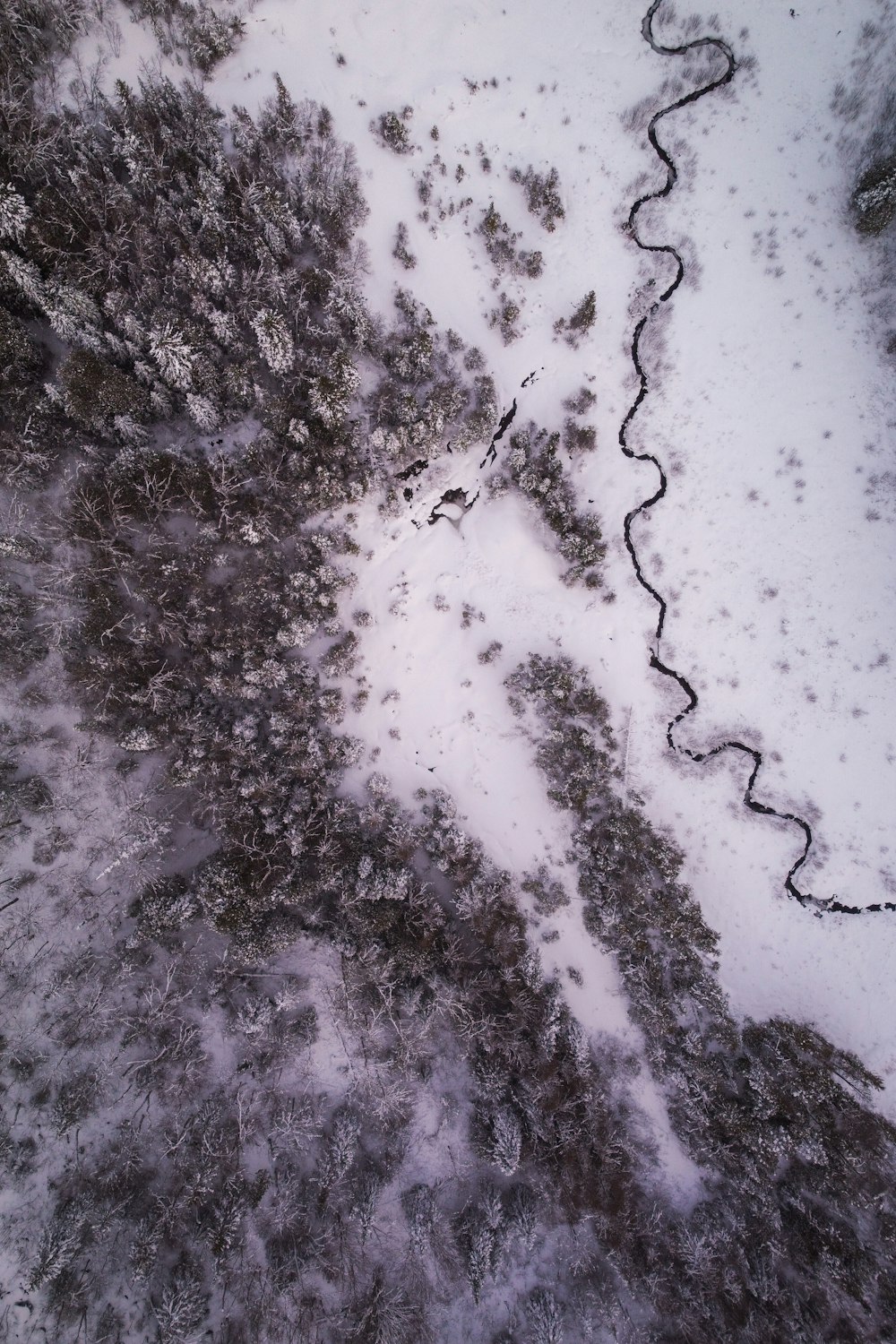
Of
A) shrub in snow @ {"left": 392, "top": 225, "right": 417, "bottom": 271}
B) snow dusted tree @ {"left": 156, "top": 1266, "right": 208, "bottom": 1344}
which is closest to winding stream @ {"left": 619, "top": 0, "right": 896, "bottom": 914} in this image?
shrub in snow @ {"left": 392, "top": 225, "right": 417, "bottom": 271}

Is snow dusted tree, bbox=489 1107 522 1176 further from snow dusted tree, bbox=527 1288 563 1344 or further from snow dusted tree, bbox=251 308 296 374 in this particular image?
snow dusted tree, bbox=251 308 296 374

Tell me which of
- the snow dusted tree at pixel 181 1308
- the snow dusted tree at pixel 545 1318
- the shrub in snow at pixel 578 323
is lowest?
the snow dusted tree at pixel 181 1308

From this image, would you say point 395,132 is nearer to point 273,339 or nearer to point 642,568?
point 273,339

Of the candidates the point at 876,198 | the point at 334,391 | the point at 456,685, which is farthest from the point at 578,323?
the point at 456,685

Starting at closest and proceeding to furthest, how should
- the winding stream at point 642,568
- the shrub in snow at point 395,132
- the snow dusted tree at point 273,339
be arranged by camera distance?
the snow dusted tree at point 273,339
the shrub in snow at point 395,132
the winding stream at point 642,568

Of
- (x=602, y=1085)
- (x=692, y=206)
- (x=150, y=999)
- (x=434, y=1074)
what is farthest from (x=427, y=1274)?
(x=692, y=206)

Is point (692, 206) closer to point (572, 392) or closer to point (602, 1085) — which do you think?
point (572, 392)

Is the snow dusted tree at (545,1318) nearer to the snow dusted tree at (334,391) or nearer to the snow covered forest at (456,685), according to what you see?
the snow covered forest at (456,685)

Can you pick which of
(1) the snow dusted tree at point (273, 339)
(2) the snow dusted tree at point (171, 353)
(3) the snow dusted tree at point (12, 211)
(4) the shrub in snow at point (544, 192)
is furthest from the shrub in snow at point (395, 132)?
(3) the snow dusted tree at point (12, 211)
